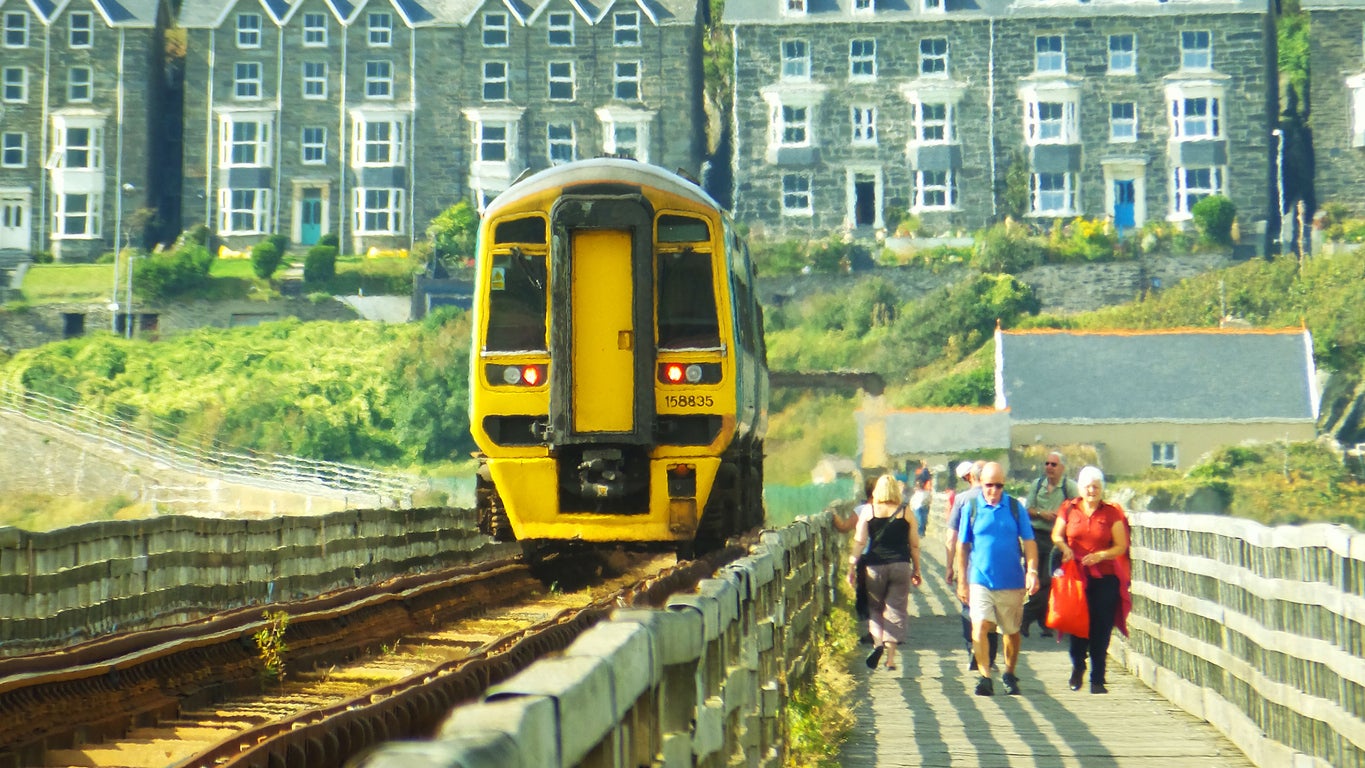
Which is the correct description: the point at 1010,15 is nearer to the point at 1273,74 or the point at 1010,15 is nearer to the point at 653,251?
the point at 1273,74

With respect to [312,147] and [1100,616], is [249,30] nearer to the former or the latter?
[312,147]

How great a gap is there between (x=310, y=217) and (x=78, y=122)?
412 inches

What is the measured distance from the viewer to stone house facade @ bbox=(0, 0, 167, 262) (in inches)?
2943

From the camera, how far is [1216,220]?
69375 millimetres

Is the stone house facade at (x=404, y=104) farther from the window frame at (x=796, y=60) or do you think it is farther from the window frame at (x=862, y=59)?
the window frame at (x=862, y=59)

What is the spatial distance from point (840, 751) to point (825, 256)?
6002cm

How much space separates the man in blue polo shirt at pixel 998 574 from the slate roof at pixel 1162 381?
163 feet

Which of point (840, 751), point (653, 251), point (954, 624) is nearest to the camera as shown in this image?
point (840, 751)

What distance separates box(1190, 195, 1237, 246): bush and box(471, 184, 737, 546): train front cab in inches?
2208

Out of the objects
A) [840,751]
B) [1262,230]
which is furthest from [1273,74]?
[840,751]

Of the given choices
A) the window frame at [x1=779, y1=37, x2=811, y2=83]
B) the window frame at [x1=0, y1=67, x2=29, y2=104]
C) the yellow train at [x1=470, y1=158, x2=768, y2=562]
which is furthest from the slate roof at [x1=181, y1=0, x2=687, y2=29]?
the yellow train at [x1=470, y1=158, x2=768, y2=562]

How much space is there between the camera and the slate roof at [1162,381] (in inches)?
2454

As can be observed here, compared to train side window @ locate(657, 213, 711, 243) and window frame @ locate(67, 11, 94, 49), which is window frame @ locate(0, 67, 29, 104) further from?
train side window @ locate(657, 213, 711, 243)

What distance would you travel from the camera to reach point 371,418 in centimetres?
6575
